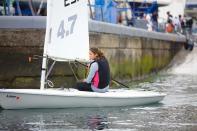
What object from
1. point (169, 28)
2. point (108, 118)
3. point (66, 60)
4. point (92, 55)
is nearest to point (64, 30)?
point (66, 60)

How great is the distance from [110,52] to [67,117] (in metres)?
9.10

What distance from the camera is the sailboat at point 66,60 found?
1541cm

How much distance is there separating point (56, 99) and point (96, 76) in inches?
49.3

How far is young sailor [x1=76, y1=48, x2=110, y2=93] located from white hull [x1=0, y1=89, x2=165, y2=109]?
0.86 ft

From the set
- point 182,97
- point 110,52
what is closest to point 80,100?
point 182,97

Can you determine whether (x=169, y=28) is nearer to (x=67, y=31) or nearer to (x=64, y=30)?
(x=67, y=31)

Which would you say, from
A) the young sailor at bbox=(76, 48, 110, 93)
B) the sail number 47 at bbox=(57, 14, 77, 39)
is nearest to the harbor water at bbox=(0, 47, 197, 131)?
the young sailor at bbox=(76, 48, 110, 93)

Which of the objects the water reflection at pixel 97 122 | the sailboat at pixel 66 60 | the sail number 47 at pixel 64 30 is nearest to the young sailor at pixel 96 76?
the sailboat at pixel 66 60

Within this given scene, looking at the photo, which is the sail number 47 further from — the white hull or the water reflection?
the water reflection

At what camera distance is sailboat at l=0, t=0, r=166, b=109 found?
607 inches

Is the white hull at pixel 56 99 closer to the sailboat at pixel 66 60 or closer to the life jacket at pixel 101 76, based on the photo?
the sailboat at pixel 66 60

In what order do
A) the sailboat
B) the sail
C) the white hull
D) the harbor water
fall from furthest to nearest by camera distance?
1. the sail
2. the sailboat
3. the white hull
4. the harbor water

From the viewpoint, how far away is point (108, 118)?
14453 mm

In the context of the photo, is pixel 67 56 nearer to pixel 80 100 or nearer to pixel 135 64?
pixel 80 100
